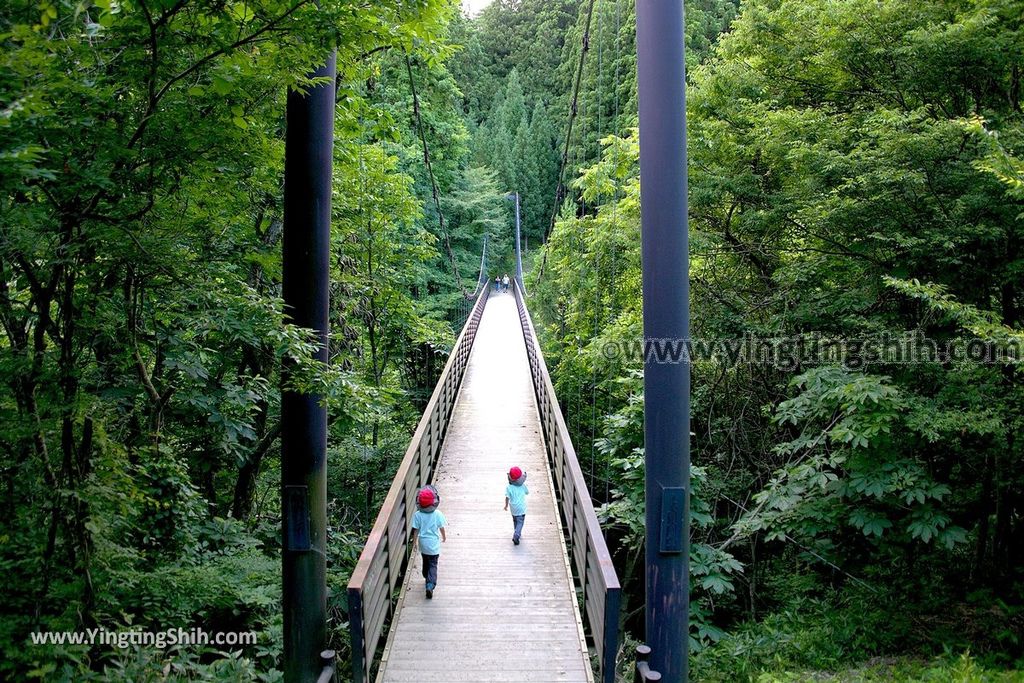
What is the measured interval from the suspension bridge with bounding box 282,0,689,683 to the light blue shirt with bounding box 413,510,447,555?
0.18 metres

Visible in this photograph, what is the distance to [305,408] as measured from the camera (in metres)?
3.60

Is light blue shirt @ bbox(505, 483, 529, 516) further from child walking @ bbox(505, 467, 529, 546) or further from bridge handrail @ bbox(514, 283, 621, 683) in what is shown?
bridge handrail @ bbox(514, 283, 621, 683)

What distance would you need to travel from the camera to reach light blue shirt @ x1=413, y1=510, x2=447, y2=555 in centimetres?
463

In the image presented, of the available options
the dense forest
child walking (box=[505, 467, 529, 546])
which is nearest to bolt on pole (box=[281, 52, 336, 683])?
the dense forest

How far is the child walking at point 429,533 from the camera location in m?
4.64

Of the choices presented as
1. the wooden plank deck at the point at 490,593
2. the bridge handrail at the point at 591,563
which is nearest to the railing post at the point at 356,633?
the wooden plank deck at the point at 490,593

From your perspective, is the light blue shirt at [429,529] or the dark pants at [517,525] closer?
the light blue shirt at [429,529]

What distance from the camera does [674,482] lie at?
3.08 metres

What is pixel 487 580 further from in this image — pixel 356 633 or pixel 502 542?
pixel 356 633

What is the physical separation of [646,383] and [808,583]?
5683 millimetres

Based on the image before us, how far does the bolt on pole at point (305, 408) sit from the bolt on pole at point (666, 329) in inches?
72.4

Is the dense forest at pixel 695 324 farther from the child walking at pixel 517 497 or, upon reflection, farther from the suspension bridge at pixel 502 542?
the child walking at pixel 517 497

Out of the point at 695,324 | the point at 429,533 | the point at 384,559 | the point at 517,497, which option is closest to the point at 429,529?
the point at 429,533

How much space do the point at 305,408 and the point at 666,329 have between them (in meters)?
2.08
